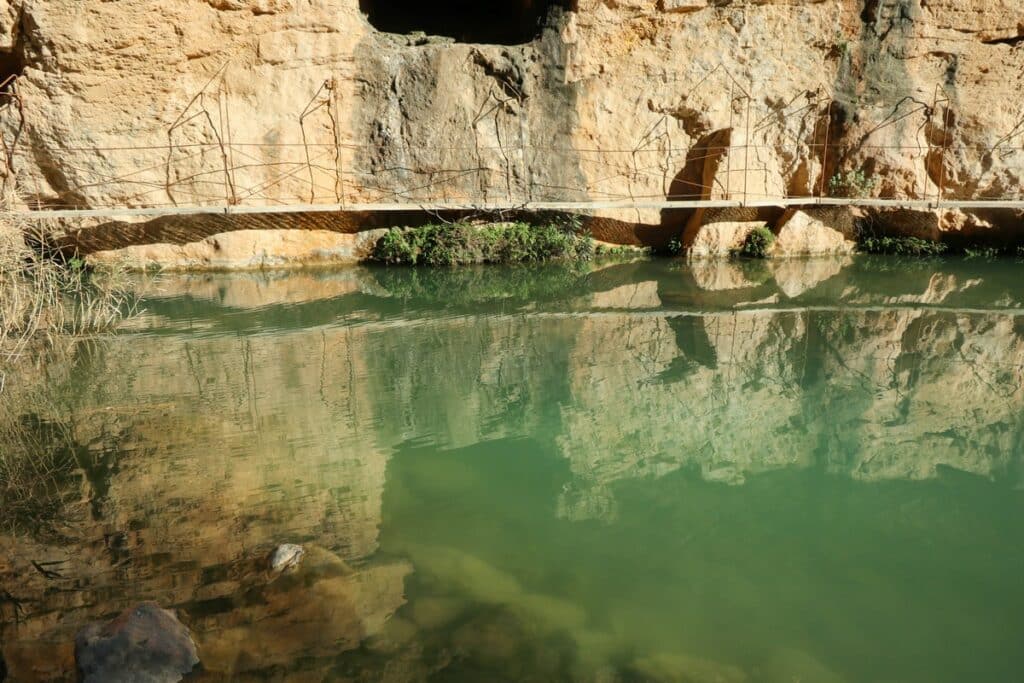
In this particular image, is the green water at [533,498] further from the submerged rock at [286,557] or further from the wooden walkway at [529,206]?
the wooden walkway at [529,206]

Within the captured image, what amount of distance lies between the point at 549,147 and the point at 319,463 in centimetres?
897

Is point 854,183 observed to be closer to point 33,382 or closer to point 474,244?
point 474,244

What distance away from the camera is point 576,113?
43.5ft

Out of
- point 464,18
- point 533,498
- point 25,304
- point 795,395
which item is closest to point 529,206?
point 464,18

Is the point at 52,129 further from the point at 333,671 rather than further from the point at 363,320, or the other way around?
the point at 333,671

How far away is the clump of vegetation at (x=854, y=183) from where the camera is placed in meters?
13.5

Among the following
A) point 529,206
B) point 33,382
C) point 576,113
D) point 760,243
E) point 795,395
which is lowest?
point 795,395

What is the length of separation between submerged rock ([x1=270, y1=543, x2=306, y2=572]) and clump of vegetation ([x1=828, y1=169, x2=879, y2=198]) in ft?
39.1

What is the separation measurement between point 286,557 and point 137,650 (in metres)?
0.98

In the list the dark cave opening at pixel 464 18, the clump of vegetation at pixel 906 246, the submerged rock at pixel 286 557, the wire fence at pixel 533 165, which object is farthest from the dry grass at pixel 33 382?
the clump of vegetation at pixel 906 246

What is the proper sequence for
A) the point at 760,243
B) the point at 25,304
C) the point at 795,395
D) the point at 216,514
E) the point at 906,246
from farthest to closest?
the point at 906,246 < the point at 760,243 < the point at 25,304 < the point at 795,395 < the point at 216,514

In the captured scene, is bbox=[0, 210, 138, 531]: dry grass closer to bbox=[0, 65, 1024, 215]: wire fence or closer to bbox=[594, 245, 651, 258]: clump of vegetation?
bbox=[0, 65, 1024, 215]: wire fence

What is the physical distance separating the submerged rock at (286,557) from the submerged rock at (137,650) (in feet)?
2.20

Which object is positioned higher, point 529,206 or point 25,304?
point 529,206
